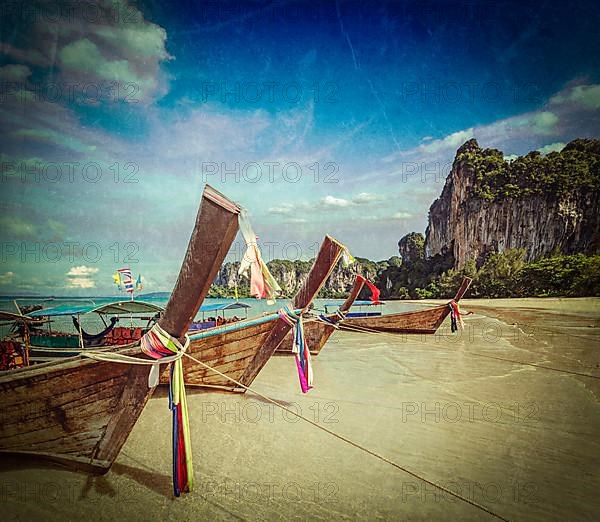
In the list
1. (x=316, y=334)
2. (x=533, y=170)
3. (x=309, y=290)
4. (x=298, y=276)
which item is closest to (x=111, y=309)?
(x=316, y=334)

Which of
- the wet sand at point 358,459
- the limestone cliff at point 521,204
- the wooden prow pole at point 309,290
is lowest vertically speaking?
the wet sand at point 358,459

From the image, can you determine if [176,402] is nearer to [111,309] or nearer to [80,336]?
[80,336]

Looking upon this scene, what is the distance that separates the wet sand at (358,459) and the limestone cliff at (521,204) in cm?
3440

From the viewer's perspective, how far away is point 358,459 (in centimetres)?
306

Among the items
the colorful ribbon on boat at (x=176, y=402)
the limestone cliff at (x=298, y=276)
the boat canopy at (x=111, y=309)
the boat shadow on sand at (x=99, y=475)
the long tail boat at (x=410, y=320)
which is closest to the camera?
the colorful ribbon on boat at (x=176, y=402)

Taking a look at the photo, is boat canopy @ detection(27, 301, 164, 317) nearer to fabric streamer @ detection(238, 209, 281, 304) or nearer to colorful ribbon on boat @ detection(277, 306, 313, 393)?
colorful ribbon on boat @ detection(277, 306, 313, 393)

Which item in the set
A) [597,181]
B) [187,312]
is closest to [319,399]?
[187,312]

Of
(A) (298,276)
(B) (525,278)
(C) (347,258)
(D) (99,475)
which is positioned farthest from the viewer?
(A) (298,276)

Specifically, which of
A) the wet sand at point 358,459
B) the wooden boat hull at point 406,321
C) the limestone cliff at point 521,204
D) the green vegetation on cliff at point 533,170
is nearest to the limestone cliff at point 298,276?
the limestone cliff at point 521,204

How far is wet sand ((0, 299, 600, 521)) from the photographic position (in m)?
2.38

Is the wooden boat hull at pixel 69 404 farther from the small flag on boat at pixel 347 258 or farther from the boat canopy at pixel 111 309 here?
the boat canopy at pixel 111 309

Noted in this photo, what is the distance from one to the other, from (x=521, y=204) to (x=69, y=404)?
4699 centimetres

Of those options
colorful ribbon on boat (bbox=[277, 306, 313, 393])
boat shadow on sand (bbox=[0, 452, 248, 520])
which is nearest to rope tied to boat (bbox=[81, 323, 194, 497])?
boat shadow on sand (bbox=[0, 452, 248, 520])

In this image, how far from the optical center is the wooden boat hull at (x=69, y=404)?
2277 millimetres
